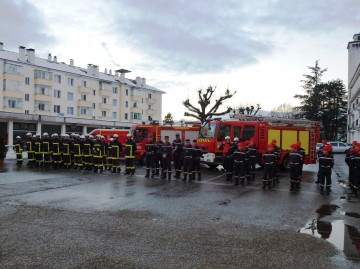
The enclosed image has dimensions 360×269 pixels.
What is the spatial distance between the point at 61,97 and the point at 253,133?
47557mm

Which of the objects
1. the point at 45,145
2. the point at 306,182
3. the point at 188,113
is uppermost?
the point at 188,113

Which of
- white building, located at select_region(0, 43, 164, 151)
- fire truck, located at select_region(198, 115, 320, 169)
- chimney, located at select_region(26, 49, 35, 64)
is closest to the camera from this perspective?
fire truck, located at select_region(198, 115, 320, 169)

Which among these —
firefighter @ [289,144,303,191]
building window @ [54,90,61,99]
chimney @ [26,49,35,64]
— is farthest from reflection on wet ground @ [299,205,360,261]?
building window @ [54,90,61,99]

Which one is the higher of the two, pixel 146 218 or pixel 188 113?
pixel 188 113

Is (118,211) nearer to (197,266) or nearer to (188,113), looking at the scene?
(197,266)

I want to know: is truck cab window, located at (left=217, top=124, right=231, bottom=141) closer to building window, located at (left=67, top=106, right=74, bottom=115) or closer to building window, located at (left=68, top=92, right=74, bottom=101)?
building window, located at (left=67, top=106, right=74, bottom=115)

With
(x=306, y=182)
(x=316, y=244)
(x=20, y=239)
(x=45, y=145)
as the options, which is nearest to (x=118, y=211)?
(x=20, y=239)

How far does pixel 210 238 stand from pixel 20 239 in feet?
10.8

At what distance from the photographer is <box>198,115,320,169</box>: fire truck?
19016mm

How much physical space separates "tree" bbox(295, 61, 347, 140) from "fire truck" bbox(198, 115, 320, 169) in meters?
46.5

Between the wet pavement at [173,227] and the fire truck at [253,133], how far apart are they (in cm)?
592

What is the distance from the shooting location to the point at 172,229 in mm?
7391

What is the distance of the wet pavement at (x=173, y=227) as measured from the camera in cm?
568

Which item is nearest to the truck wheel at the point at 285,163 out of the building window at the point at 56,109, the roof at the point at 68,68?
the roof at the point at 68,68
